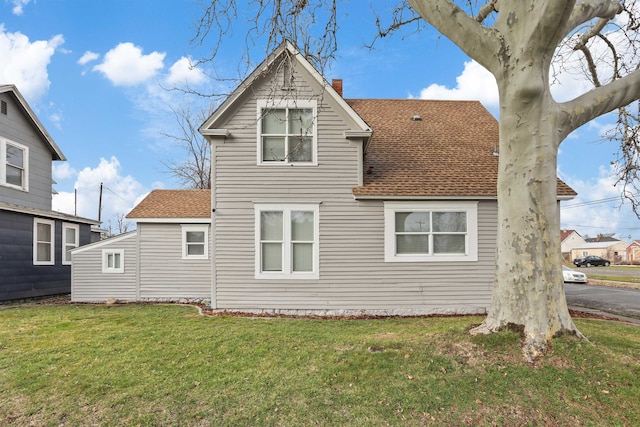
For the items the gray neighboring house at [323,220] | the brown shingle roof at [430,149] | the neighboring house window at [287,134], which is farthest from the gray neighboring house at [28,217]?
the brown shingle roof at [430,149]

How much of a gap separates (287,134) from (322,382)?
21.4 feet

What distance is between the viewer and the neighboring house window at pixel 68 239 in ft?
47.7

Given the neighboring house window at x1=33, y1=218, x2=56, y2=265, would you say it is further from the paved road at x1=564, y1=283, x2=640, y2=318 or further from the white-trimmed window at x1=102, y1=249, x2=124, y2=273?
the paved road at x1=564, y1=283, x2=640, y2=318

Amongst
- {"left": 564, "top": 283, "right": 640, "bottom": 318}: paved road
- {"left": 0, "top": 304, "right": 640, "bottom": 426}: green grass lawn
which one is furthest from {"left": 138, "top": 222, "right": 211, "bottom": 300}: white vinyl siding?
{"left": 564, "top": 283, "right": 640, "bottom": 318}: paved road

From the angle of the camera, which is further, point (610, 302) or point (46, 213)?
point (46, 213)

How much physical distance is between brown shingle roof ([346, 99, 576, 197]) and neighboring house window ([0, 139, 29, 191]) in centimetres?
1336

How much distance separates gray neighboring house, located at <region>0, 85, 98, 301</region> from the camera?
1207cm

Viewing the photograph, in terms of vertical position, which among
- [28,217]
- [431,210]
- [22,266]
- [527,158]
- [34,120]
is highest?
[34,120]

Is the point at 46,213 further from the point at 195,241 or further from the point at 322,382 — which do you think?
the point at 322,382

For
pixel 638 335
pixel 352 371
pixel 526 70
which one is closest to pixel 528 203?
pixel 526 70

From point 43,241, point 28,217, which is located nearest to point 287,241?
point 28,217

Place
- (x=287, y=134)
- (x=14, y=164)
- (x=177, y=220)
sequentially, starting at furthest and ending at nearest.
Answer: (x=14, y=164)
(x=177, y=220)
(x=287, y=134)

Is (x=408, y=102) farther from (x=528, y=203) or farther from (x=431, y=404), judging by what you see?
(x=431, y=404)

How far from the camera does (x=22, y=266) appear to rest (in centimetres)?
1246
